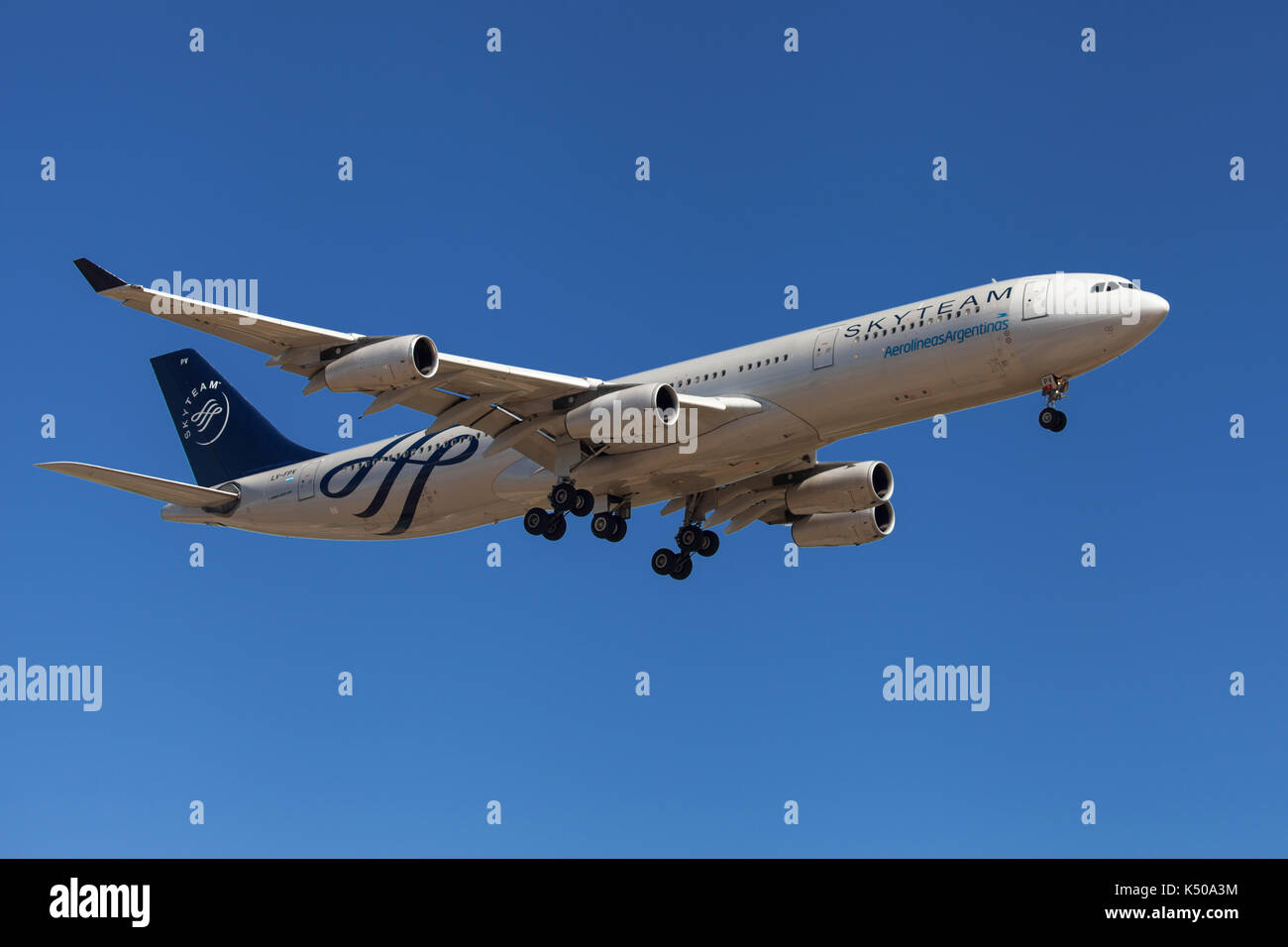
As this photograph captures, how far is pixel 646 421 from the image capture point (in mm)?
37375

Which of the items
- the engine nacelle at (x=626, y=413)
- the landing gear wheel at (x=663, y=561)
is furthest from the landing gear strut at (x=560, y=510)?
the landing gear wheel at (x=663, y=561)

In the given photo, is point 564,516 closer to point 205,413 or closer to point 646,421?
point 646,421

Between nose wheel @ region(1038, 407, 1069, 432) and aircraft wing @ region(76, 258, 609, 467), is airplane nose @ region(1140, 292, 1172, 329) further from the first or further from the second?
aircraft wing @ region(76, 258, 609, 467)

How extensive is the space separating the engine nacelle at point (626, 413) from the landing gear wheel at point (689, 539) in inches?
280

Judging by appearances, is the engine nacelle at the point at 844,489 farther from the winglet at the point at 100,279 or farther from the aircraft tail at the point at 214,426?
the winglet at the point at 100,279

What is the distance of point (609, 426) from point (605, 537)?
15.8 ft

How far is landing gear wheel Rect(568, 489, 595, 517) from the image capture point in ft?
132

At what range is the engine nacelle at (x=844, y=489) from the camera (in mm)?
42781

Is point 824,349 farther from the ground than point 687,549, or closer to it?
farther from the ground

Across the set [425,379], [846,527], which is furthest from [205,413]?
[846,527]

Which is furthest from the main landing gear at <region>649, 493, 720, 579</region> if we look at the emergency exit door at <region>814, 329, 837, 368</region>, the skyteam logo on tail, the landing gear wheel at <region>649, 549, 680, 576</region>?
the skyteam logo on tail

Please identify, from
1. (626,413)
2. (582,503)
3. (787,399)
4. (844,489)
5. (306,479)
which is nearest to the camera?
(787,399)

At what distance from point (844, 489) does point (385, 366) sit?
48.4ft

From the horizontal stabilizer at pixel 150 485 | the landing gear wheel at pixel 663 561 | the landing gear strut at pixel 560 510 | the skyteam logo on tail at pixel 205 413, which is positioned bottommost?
the landing gear wheel at pixel 663 561
